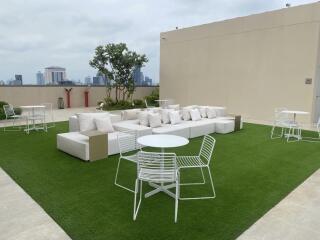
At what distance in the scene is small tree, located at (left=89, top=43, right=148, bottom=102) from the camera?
13.4 m

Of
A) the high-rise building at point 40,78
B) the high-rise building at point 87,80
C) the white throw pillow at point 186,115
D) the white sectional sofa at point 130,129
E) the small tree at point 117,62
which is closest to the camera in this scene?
the white sectional sofa at point 130,129

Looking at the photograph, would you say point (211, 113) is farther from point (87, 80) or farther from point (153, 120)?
point (87, 80)

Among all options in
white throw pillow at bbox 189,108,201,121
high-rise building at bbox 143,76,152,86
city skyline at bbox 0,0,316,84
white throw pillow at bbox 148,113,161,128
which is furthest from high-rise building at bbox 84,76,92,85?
white throw pillow at bbox 148,113,161,128

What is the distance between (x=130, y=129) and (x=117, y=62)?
27.4 ft

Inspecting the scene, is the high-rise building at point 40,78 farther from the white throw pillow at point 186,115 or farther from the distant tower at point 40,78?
the white throw pillow at point 186,115

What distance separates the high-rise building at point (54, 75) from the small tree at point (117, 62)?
3.53m

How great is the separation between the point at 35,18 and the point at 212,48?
27.6 ft

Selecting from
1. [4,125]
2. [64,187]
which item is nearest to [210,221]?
[64,187]

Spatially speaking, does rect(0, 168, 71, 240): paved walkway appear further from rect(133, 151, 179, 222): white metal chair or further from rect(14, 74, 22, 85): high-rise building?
rect(14, 74, 22, 85): high-rise building

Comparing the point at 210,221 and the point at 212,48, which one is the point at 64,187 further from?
the point at 212,48

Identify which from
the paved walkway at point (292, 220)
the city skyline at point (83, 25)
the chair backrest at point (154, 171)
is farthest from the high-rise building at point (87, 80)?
the paved walkway at point (292, 220)

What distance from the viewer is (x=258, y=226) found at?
115 inches

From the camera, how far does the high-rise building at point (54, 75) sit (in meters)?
15.8

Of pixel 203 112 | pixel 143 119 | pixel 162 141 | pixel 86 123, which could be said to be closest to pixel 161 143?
pixel 162 141
